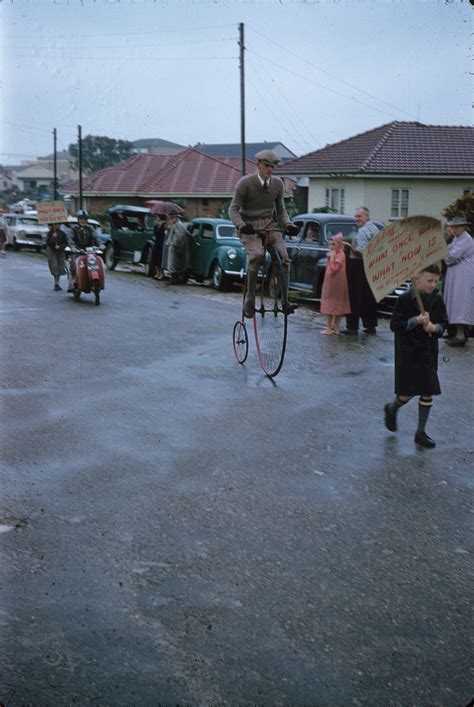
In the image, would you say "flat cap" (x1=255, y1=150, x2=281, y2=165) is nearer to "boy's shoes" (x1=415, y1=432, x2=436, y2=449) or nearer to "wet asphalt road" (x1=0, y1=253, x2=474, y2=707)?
"wet asphalt road" (x1=0, y1=253, x2=474, y2=707)

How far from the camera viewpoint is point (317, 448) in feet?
24.6

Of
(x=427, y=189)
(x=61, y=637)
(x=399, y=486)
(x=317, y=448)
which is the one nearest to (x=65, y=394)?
(x=317, y=448)

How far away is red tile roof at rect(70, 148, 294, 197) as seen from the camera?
209ft

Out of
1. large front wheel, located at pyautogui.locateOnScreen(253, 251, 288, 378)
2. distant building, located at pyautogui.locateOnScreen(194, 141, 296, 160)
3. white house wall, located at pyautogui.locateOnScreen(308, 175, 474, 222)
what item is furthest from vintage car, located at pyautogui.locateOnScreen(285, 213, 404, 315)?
distant building, located at pyautogui.locateOnScreen(194, 141, 296, 160)

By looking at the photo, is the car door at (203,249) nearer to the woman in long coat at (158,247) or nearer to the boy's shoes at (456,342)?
the woman in long coat at (158,247)

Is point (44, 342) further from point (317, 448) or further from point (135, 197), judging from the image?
point (135, 197)

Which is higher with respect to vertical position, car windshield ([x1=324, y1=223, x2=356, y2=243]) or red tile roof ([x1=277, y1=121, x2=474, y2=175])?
red tile roof ([x1=277, y1=121, x2=474, y2=175])

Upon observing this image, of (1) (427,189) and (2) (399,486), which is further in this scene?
(1) (427,189)

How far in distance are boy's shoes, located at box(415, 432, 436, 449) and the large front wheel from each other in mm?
2734

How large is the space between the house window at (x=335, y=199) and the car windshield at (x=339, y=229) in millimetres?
25720

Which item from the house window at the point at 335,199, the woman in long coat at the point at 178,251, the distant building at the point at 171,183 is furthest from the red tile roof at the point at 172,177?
the woman in long coat at the point at 178,251

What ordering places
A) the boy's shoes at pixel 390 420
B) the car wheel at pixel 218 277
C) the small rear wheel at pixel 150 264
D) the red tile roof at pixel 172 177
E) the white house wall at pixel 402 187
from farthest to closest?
the red tile roof at pixel 172 177
the white house wall at pixel 402 187
the small rear wheel at pixel 150 264
the car wheel at pixel 218 277
the boy's shoes at pixel 390 420

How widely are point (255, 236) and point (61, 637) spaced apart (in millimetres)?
6578

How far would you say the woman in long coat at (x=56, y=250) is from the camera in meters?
20.7
